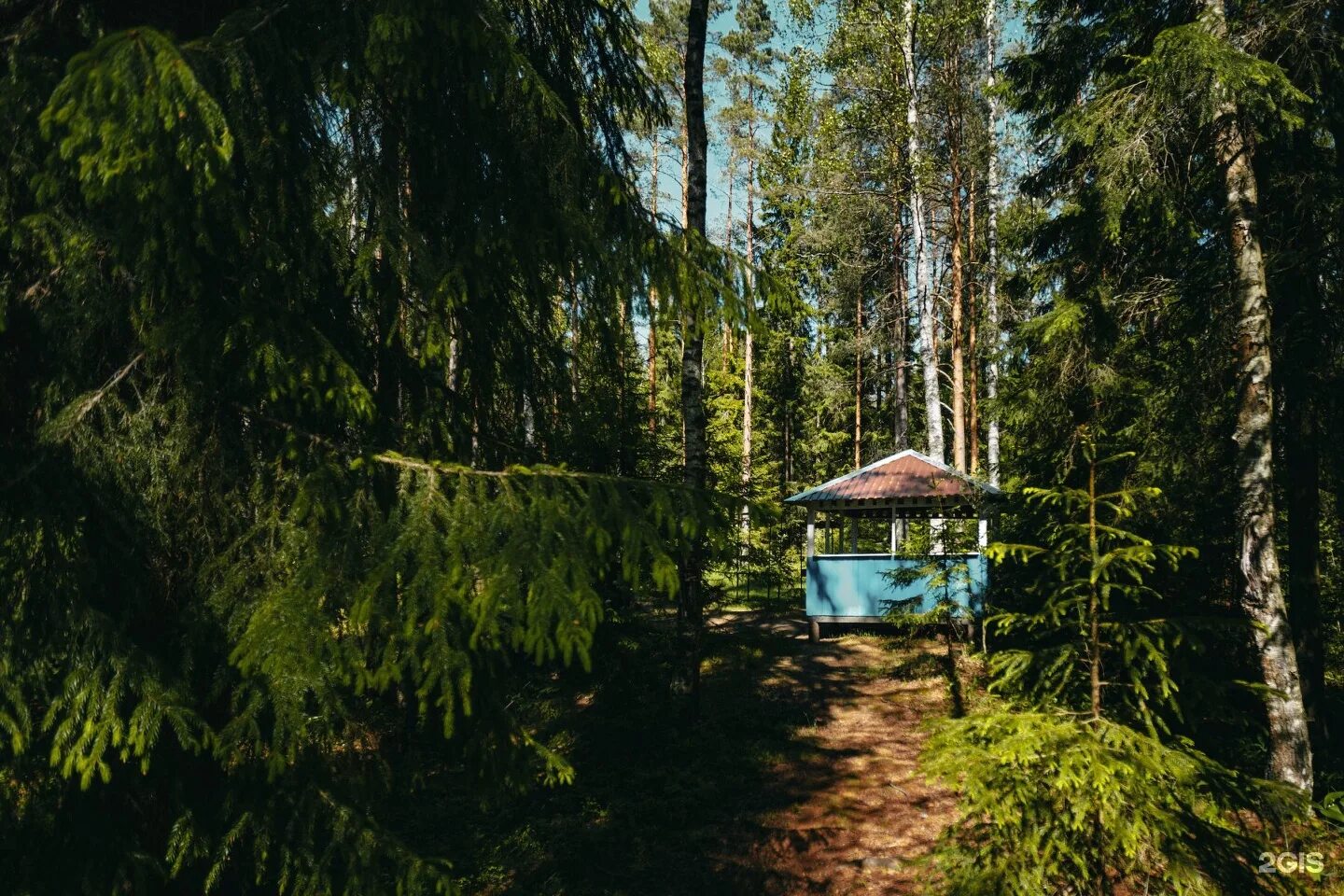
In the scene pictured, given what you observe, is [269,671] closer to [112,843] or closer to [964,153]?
[112,843]

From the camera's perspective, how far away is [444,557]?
2.24m

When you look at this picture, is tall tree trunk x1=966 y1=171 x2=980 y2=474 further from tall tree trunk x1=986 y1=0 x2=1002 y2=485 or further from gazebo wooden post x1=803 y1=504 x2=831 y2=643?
gazebo wooden post x1=803 y1=504 x2=831 y2=643

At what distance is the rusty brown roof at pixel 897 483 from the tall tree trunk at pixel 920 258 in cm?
60

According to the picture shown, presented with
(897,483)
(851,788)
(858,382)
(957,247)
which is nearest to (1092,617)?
(851,788)

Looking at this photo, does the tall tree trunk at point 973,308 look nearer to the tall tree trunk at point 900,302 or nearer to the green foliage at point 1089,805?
the tall tree trunk at point 900,302

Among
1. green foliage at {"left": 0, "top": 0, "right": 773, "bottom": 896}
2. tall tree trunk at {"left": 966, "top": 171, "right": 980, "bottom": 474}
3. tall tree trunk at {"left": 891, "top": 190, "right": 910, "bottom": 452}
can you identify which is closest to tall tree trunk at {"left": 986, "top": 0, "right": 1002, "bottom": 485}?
tall tree trunk at {"left": 966, "top": 171, "right": 980, "bottom": 474}

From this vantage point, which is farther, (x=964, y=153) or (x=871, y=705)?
(x=964, y=153)

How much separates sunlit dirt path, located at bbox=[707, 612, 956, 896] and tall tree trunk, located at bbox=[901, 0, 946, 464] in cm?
412

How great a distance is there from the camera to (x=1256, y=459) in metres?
6.16

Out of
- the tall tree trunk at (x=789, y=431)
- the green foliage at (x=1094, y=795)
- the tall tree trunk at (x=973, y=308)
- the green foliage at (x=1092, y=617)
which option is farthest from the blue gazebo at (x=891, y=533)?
the tall tree trunk at (x=789, y=431)

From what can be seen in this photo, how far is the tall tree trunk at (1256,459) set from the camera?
591 cm

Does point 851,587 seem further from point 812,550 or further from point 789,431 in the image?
point 789,431

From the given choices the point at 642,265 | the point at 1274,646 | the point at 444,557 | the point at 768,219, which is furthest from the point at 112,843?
the point at 768,219

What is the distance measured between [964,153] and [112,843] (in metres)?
16.9
